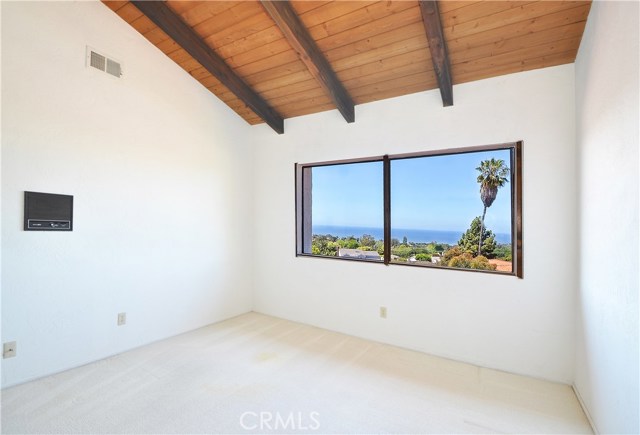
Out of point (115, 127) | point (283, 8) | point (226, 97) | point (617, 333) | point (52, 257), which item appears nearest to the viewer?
point (617, 333)

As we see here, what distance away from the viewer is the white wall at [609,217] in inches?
57.2

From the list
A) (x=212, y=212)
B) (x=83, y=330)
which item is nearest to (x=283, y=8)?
(x=212, y=212)

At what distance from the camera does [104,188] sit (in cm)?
288

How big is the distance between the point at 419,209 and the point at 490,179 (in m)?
0.76

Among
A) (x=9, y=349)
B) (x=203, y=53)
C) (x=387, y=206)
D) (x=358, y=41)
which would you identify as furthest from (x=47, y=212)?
(x=387, y=206)

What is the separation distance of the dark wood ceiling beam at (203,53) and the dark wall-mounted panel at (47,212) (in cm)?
174

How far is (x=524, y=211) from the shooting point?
102 inches

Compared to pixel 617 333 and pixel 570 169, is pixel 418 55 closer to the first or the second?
pixel 570 169

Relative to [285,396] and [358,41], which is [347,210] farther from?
[285,396]

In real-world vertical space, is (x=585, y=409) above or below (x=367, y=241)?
below

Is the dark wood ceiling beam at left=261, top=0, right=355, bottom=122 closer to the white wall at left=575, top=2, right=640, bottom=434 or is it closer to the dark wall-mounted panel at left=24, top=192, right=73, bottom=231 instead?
the white wall at left=575, top=2, right=640, bottom=434

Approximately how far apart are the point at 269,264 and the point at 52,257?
2.30m

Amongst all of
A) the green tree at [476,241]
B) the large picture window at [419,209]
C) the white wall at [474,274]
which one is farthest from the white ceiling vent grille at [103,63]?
the green tree at [476,241]

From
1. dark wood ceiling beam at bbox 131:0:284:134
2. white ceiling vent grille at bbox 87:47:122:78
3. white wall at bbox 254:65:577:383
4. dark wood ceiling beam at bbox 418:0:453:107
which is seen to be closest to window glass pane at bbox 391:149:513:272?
white wall at bbox 254:65:577:383
